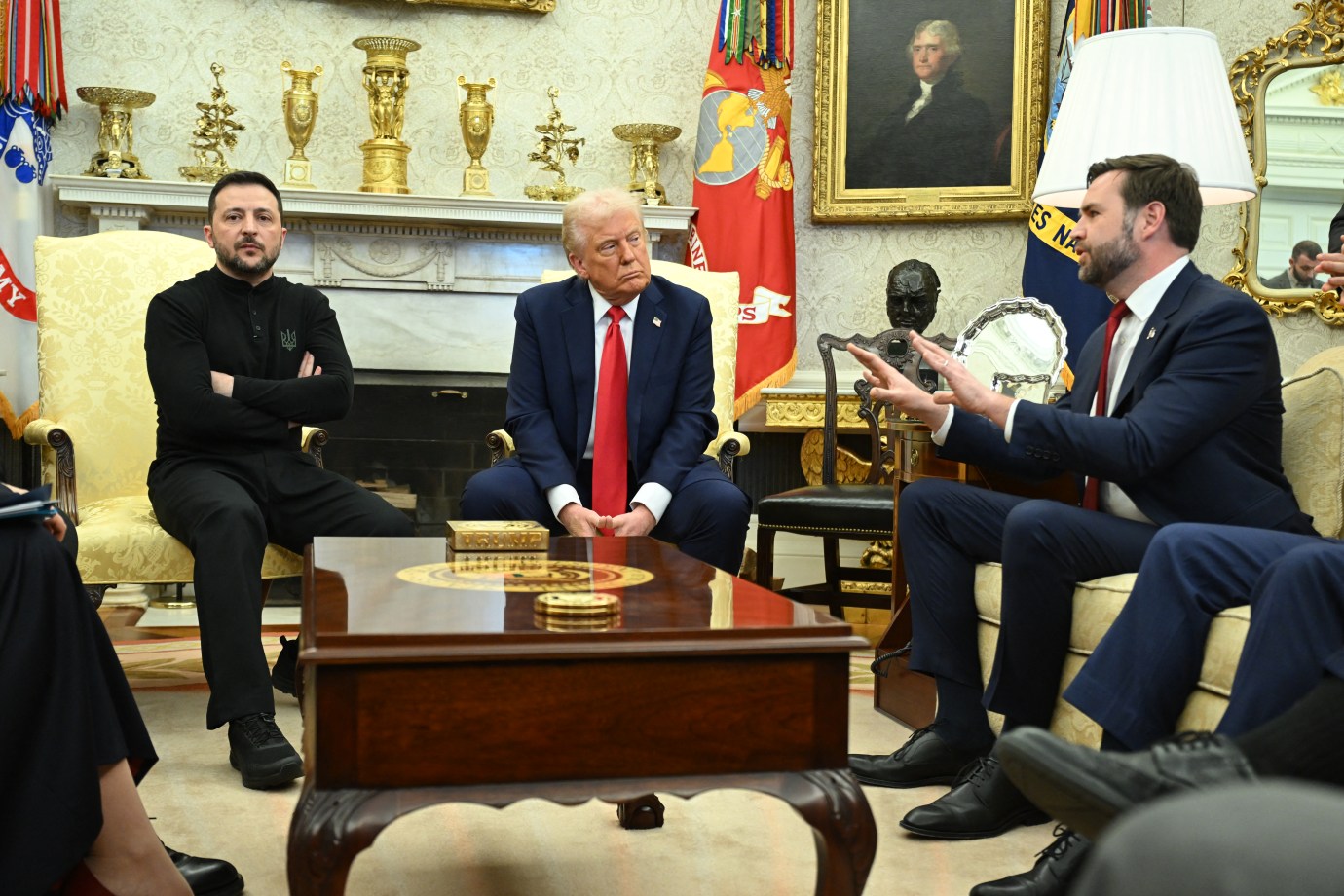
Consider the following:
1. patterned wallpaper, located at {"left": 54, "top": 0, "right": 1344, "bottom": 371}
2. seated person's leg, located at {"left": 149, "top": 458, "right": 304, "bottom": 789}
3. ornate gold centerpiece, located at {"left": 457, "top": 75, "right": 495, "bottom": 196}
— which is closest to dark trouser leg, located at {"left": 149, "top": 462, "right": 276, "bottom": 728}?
seated person's leg, located at {"left": 149, "top": 458, "right": 304, "bottom": 789}

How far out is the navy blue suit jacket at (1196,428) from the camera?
250 cm

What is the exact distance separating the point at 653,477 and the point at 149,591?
2.69 m

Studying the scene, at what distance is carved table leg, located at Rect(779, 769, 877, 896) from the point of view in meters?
1.63

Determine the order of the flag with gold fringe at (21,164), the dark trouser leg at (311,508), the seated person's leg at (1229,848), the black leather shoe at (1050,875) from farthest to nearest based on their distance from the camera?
the flag with gold fringe at (21,164) → the dark trouser leg at (311,508) → the black leather shoe at (1050,875) → the seated person's leg at (1229,848)

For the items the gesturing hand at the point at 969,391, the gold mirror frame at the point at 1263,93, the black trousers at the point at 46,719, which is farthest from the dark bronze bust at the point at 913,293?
the black trousers at the point at 46,719

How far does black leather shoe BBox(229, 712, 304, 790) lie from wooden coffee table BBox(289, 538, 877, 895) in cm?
102

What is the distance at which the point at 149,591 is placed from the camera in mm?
5039

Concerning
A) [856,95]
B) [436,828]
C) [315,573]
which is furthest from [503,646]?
[856,95]

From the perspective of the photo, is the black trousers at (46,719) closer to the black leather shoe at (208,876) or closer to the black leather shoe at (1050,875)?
the black leather shoe at (208,876)

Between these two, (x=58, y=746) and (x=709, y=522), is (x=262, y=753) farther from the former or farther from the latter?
(x=709, y=522)

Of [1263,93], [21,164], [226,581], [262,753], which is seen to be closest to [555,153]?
[21,164]

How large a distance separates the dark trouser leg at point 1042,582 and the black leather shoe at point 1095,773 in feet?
3.83

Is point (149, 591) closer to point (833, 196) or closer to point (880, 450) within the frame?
point (880, 450)

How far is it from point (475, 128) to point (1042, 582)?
3.43 metres
